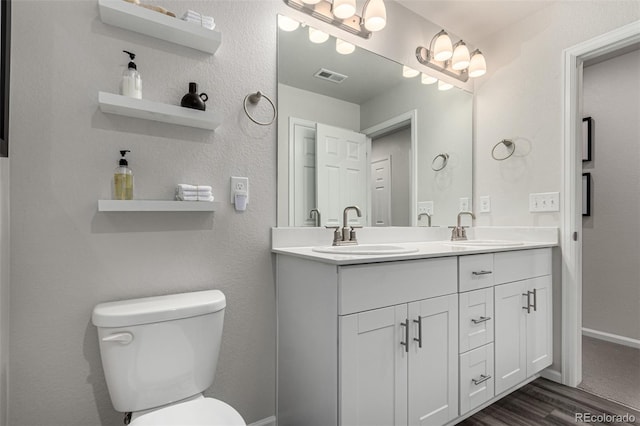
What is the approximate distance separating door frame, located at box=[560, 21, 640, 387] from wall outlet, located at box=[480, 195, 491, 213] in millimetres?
475

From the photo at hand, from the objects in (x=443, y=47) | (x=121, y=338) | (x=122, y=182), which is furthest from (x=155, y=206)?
(x=443, y=47)

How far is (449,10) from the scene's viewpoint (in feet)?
6.95

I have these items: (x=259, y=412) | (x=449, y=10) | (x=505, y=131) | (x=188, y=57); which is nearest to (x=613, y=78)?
(x=505, y=131)

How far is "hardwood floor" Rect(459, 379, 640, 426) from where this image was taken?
1.60 meters

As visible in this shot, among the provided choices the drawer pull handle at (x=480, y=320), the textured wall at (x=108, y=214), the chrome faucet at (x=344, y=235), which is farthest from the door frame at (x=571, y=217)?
the textured wall at (x=108, y=214)

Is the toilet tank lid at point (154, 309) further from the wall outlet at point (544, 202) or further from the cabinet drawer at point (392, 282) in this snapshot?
the wall outlet at point (544, 202)

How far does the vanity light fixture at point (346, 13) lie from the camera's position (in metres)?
1.67

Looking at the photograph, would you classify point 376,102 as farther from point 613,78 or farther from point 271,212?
point 613,78

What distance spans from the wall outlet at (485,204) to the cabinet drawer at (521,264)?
0.50m

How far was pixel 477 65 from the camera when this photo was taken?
2275 millimetres

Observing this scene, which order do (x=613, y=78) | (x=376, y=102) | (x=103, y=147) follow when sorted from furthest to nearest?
(x=613, y=78)
(x=376, y=102)
(x=103, y=147)

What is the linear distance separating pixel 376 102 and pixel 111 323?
5.56ft

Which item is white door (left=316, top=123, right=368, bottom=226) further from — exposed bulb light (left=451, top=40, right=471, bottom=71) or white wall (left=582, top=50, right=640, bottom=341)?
white wall (left=582, top=50, right=640, bottom=341)

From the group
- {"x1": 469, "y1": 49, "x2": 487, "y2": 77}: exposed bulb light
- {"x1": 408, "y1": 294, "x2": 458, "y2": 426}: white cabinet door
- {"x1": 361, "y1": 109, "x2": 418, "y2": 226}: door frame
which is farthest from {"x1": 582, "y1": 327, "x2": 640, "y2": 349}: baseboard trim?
{"x1": 469, "y1": 49, "x2": 487, "y2": 77}: exposed bulb light
